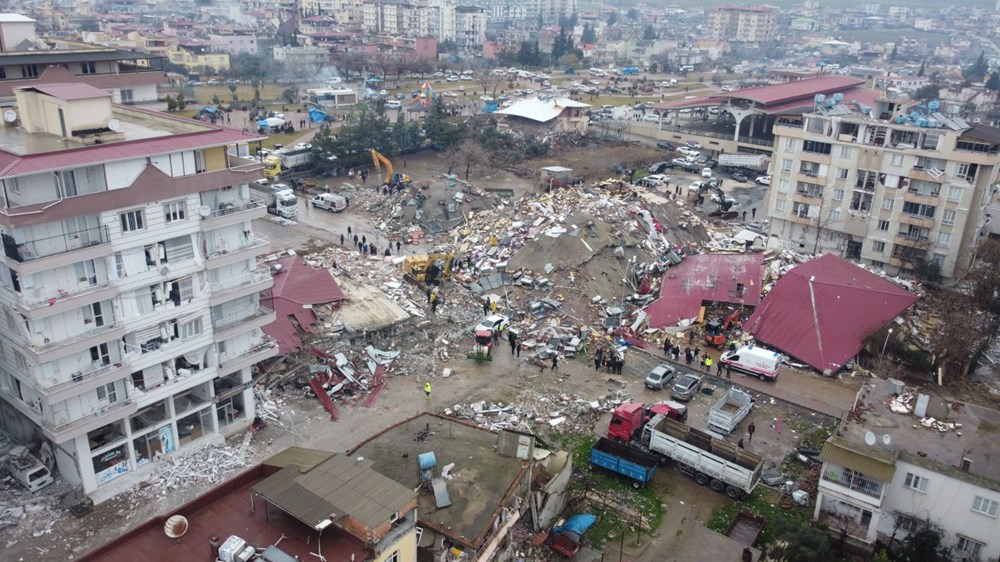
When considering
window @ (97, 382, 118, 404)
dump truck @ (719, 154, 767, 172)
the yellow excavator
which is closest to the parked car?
window @ (97, 382, 118, 404)

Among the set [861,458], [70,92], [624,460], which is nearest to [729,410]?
[624,460]

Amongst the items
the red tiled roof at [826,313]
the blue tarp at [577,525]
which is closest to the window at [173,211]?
the blue tarp at [577,525]

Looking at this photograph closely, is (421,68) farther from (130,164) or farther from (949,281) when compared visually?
(130,164)

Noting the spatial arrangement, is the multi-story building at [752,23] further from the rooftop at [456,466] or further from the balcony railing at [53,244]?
the balcony railing at [53,244]

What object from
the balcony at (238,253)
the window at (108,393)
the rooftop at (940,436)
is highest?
the balcony at (238,253)

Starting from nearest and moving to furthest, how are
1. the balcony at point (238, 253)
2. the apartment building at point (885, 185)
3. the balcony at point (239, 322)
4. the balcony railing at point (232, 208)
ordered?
the balcony railing at point (232, 208), the balcony at point (238, 253), the balcony at point (239, 322), the apartment building at point (885, 185)

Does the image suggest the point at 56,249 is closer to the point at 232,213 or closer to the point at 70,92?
the point at 232,213
